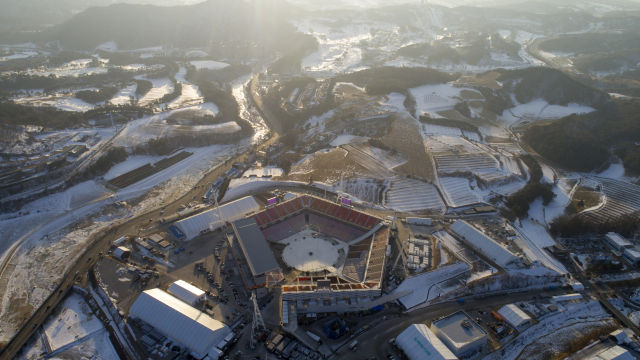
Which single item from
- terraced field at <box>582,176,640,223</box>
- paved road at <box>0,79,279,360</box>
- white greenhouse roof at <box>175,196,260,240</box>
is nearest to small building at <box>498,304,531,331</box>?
terraced field at <box>582,176,640,223</box>

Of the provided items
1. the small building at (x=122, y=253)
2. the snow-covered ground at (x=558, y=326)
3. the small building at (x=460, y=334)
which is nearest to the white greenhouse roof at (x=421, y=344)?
the small building at (x=460, y=334)

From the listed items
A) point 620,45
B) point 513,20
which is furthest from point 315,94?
point 513,20

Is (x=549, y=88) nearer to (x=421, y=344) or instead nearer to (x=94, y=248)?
(x=421, y=344)

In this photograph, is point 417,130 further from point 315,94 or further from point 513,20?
point 513,20

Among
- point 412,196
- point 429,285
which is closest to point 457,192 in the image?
point 412,196

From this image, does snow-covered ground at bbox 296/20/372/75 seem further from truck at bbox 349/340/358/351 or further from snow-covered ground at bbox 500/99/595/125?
truck at bbox 349/340/358/351

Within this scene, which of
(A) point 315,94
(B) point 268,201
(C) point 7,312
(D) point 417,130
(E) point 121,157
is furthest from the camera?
(A) point 315,94
